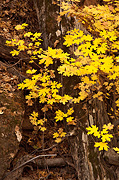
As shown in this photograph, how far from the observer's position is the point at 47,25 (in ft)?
11.4

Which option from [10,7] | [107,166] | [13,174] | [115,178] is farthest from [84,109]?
[10,7]

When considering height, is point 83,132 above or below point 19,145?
above

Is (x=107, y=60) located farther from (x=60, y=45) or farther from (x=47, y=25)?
(x=47, y=25)

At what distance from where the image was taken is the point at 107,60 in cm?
232

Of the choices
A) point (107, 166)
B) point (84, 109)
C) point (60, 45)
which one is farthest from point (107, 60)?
point (107, 166)

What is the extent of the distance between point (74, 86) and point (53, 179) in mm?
1822

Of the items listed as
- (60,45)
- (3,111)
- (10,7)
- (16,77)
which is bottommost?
(3,111)

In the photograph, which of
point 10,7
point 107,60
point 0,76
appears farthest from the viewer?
point 10,7

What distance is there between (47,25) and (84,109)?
6.48ft

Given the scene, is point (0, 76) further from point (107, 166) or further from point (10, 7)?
point (107, 166)

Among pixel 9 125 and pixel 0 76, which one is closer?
pixel 9 125

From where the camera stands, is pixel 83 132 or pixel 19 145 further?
pixel 19 145

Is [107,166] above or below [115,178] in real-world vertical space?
above

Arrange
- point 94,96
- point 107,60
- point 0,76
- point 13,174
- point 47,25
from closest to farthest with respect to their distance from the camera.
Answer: point 107,60, point 13,174, point 94,96, point 0,76, point 47,25
